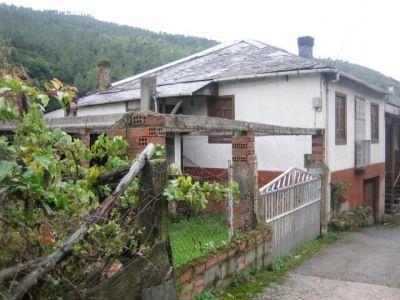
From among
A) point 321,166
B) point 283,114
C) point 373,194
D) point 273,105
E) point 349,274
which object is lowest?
point 349,274

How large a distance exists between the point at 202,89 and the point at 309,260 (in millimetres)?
5910

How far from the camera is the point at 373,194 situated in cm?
1647

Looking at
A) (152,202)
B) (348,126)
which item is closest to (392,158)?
(348,126)

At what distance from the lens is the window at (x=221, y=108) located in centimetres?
1301

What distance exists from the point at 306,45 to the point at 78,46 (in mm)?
23169

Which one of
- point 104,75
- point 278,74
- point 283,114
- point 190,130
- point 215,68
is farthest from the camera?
point 104,75

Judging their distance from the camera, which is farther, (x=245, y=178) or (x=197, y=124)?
(x=245, y=178)

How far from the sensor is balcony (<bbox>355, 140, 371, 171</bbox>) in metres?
13.8

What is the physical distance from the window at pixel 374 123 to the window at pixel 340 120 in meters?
3.34

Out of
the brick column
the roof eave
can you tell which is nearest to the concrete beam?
the brick column

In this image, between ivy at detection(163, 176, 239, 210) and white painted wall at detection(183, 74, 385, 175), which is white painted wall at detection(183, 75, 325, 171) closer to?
white painted wall at detection(183, 74, 385, 175)

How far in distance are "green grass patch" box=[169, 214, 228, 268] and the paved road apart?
108cm

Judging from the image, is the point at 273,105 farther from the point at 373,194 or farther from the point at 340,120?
the point at 373,194

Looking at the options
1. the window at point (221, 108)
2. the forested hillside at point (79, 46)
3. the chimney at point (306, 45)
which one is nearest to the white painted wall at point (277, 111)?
the window at point (221, 108)
